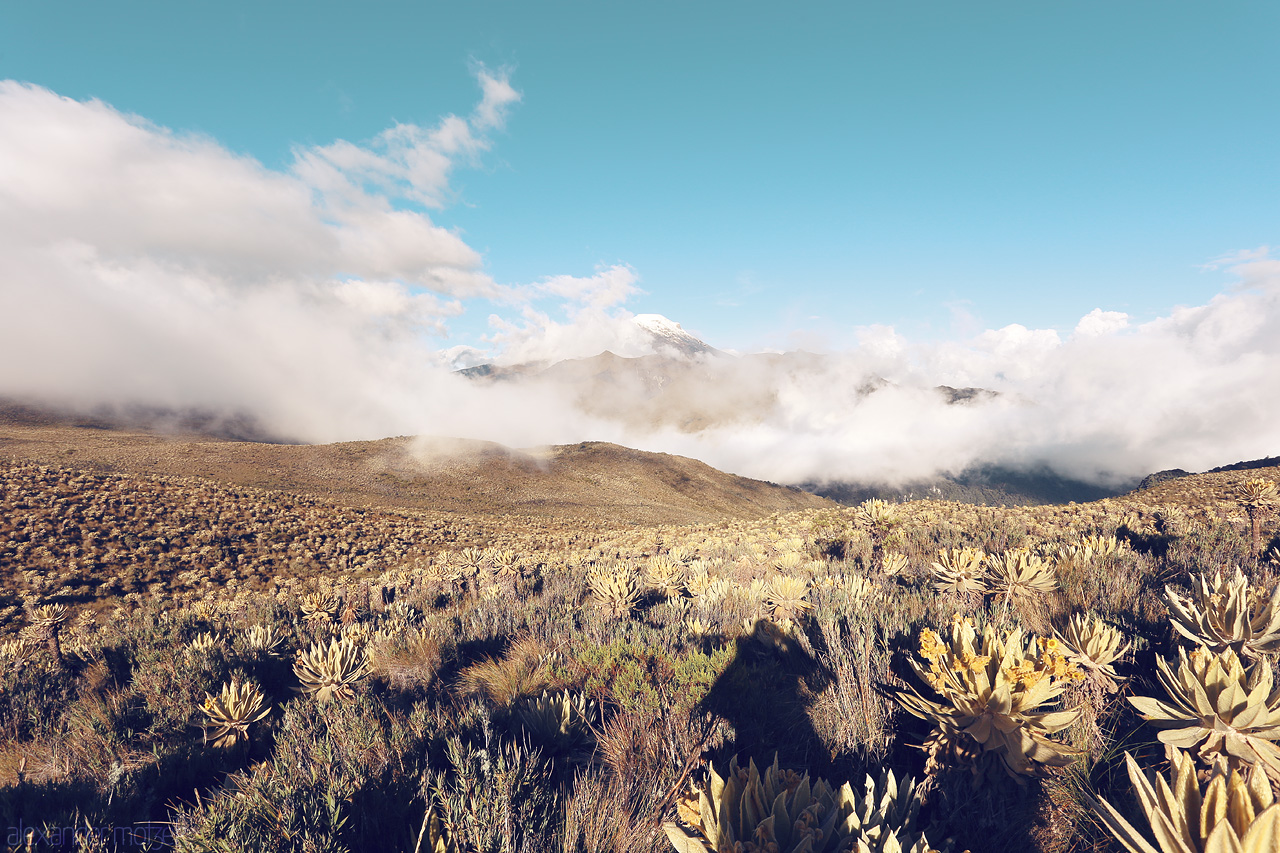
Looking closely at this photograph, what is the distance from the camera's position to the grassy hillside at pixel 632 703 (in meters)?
2.33

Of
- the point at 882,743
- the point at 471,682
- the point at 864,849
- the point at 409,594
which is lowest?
the point at 409,594

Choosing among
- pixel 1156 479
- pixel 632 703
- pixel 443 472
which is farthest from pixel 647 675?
pixel 443 472

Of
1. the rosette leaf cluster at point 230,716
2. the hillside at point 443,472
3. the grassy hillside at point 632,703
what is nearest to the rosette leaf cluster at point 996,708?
the grassy hillside at point 632,703

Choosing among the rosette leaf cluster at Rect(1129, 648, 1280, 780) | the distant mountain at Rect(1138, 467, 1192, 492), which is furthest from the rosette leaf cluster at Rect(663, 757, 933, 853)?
the distant mountain at Rect(1138, 467, 1192, 492)

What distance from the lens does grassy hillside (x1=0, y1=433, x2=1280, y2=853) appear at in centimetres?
233

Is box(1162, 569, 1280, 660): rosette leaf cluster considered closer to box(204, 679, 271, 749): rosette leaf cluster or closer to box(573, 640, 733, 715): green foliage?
box(573, 640, 733, 715): green foliage

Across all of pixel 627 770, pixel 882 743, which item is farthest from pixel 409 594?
pixel 882 743

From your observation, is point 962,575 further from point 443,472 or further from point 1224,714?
point 443,472

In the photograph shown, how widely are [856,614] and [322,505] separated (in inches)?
1268

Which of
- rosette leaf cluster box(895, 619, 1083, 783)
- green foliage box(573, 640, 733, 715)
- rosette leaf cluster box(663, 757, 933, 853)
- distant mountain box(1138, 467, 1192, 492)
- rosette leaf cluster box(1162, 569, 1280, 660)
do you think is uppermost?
distant mountain box(1138, 467, 1192, 492)

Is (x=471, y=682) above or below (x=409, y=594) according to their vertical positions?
above

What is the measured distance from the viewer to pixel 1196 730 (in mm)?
2268

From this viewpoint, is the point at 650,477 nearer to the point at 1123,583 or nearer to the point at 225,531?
the point at 225,531

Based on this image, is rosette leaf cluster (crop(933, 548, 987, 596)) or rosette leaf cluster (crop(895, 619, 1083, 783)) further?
rosette leaf cluster (crop(933, 548, 987, 596))
